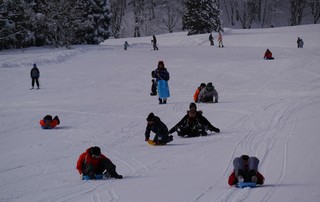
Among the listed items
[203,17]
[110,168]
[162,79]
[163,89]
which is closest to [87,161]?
[110,168]

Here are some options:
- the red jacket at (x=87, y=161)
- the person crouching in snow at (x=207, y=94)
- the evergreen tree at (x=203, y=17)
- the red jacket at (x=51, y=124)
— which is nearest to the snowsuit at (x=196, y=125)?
the red jacket at (x=87, y=161)

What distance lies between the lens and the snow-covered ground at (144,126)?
7.47 meters

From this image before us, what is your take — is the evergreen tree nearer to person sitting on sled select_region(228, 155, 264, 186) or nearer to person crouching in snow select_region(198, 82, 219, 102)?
person crouching in snow select_region(198, 82, 219, 102)

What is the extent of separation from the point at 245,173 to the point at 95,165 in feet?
9.98

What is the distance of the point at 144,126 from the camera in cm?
1480

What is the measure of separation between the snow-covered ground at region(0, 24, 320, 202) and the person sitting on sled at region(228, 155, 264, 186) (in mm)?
166

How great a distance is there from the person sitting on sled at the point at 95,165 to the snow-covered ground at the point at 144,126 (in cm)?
25

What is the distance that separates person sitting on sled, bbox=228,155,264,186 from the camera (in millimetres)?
7023

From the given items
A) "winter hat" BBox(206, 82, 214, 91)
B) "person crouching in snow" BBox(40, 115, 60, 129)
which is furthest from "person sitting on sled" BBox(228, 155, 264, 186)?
"winter hat" BBox(206, 82, 214, 91)

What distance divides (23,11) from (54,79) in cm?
1391

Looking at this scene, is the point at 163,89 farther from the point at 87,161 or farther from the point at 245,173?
the point at 245,173

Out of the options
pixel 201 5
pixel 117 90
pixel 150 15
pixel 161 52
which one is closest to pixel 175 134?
pixel 117 90

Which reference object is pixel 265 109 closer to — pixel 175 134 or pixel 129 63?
pixel 175 134

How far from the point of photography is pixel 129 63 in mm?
34375
